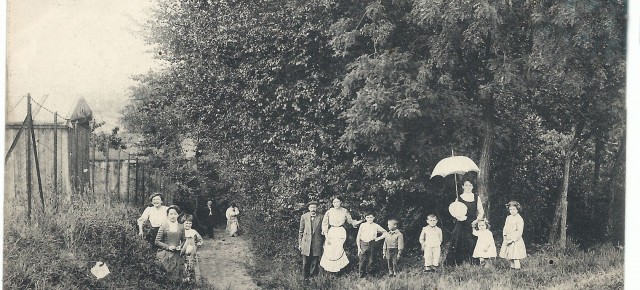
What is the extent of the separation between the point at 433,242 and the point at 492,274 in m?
1.04

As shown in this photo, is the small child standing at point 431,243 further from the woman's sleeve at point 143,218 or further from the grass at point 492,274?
the woman's sleeve at point 143,218

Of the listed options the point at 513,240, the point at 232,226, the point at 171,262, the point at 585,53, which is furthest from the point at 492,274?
the point at 232,226

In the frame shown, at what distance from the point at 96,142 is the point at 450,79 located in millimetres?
6295

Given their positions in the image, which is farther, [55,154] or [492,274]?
[492,274]

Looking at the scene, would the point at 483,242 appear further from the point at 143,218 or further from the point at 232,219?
the point at 232,219

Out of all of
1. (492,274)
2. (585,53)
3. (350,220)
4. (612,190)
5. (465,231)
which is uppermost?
(585,53)

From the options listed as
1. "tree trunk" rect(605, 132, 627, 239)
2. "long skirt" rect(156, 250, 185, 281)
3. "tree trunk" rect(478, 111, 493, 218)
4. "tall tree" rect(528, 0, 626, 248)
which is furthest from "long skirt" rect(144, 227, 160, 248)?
"tree trunk" rect(605, 132, 627, 239)

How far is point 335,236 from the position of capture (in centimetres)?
923

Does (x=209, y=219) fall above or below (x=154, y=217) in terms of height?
below

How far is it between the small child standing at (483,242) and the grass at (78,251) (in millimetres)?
4697

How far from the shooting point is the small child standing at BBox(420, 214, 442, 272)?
920cm

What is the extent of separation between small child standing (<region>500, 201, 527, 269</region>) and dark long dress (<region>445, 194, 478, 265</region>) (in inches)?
19.7

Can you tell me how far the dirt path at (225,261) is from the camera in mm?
9549

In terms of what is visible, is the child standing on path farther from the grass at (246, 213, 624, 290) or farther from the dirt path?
the dirt path
